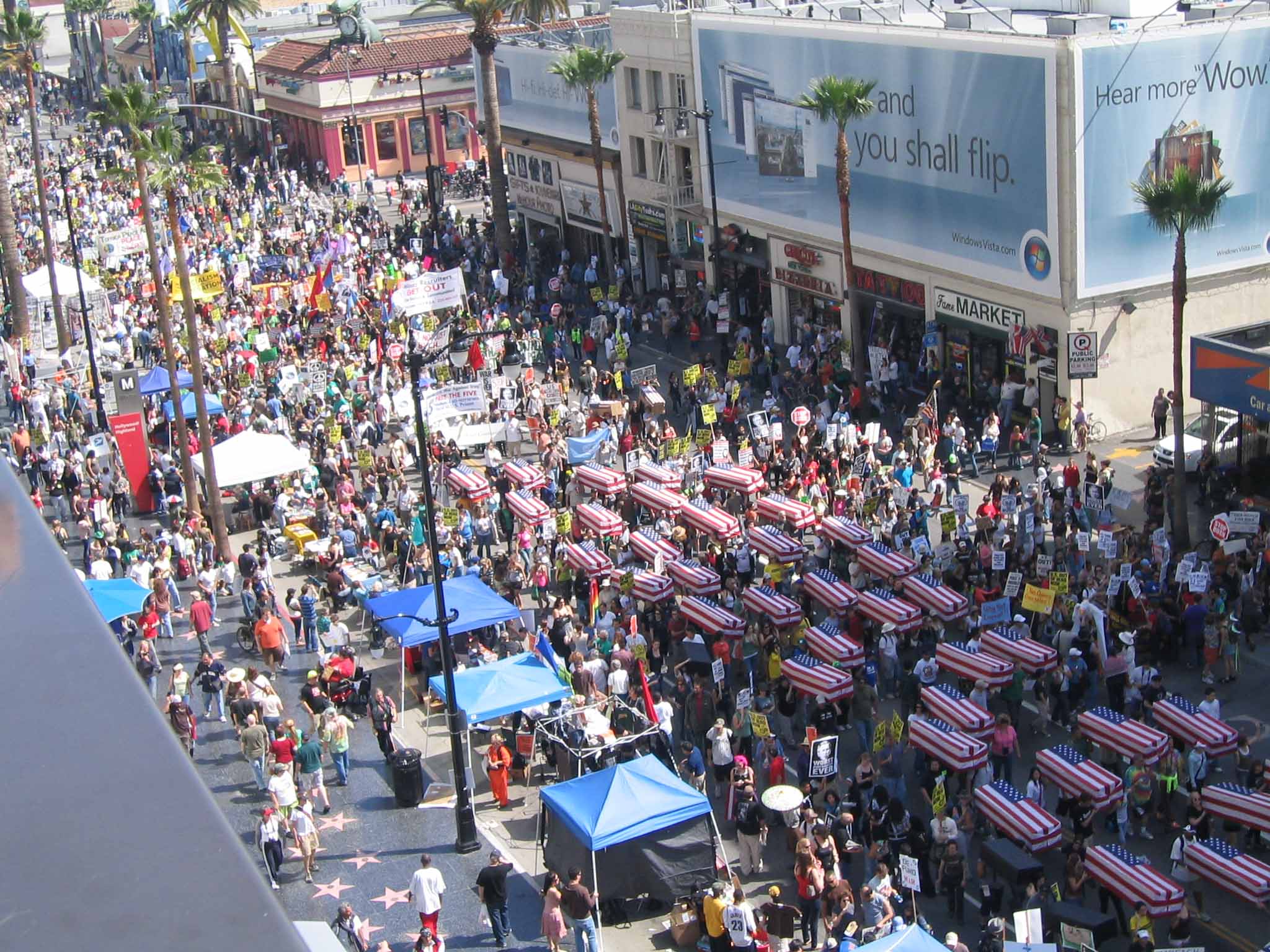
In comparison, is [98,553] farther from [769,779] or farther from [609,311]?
[609,311]

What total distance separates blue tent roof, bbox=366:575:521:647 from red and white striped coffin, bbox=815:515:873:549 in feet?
18.9

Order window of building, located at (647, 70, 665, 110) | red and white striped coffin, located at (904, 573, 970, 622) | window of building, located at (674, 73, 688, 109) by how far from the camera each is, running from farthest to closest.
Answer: window of building, located at (647, 70, 665, 110)
window of building, located at (674, 73, 688, 109)
red and white striped coffin, located at (904, 573, 970, 622)

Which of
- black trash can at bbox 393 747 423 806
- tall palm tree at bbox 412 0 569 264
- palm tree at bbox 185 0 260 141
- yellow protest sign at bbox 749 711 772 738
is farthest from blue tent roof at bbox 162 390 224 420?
palm tree at bbox 185 0 260 141

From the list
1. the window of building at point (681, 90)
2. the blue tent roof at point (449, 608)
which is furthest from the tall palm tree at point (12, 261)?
the blue tent roof at point (449, 608)

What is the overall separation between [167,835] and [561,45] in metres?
55.7

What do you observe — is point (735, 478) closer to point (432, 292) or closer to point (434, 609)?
point (434, 609)

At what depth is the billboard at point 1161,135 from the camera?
106ft

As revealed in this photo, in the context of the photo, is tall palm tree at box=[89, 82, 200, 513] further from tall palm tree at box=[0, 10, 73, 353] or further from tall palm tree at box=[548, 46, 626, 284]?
tall palm tree at box=[548, 46, 626, 284]

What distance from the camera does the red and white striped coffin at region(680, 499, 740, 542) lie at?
91.5 feet

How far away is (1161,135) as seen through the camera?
33.2m

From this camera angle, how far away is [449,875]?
64.0ft

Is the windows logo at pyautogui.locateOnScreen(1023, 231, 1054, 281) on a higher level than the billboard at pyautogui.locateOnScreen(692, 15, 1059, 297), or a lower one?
lower

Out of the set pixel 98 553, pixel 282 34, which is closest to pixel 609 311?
pixel 98 553

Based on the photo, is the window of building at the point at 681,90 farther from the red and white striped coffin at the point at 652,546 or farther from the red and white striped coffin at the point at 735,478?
the red and white striped coffin at the point at 652,546
